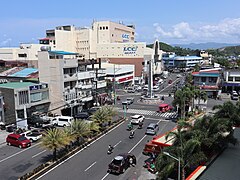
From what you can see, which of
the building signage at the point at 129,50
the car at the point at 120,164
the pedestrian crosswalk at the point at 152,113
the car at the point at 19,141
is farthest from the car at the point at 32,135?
the building signage at the point at 129,50

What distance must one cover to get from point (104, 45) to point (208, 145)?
297 feet

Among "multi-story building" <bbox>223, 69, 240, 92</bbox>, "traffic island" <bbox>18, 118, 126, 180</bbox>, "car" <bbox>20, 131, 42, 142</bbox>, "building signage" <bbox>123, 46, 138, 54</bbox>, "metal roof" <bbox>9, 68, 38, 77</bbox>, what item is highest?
"building signage" <bbox>123, 46, 138, 54</bbox>

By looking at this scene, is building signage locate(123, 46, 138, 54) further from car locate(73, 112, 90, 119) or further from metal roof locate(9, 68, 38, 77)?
car locate(73, 112, 90, 119)

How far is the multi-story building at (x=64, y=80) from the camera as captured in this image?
45.4 m

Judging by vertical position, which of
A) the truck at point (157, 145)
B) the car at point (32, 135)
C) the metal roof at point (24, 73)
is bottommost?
the car at point (32, 135)

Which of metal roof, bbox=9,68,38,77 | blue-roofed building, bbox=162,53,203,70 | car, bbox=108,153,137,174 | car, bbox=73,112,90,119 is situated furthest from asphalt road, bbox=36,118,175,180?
blue-roofed building, bbox=162,53,203,70

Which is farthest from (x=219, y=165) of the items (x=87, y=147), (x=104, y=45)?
(x=104, y=45)

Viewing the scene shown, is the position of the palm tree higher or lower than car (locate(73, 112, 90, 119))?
higher

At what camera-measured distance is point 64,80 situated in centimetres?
4609

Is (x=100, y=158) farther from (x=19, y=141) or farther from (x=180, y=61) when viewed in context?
(x=180, y=61)

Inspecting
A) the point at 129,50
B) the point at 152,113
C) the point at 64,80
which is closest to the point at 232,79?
the point at 152,113

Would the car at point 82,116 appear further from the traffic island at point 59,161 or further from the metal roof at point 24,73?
the metal roof at point 24,73

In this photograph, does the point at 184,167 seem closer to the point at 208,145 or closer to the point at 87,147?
the point at 208,145

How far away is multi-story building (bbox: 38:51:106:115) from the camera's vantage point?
45.4 meters
